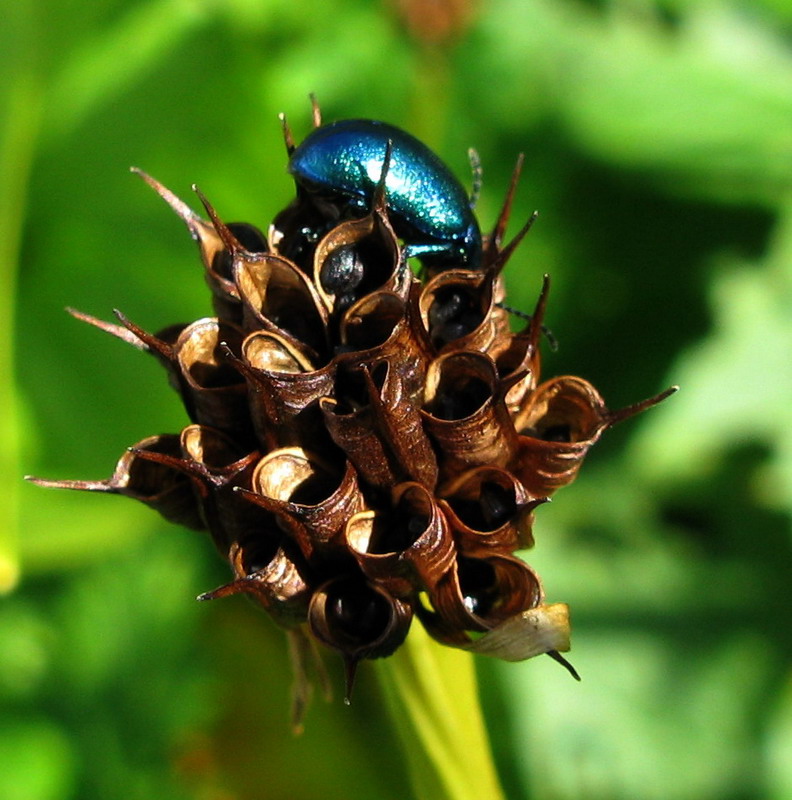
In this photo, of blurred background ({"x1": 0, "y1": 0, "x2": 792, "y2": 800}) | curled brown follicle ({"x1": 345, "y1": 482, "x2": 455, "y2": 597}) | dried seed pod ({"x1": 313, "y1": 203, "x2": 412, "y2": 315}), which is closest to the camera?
curled brown follicle ({"x1": 345, "y1": 482, "x2": 455, "y2": 597})

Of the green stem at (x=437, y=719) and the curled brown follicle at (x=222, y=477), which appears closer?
the curled brown follicle at (x=222, y=477)

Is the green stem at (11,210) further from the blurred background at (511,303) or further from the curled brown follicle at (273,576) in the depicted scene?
the curled brown follicle at (273,576)

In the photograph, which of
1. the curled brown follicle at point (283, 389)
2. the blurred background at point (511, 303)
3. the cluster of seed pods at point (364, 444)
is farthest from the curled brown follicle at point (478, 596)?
the blurred background at point (511, 303)

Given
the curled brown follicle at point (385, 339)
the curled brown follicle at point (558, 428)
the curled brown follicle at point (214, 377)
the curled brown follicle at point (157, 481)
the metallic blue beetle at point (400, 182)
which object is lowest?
the curled brown follicle at point (157, 481)

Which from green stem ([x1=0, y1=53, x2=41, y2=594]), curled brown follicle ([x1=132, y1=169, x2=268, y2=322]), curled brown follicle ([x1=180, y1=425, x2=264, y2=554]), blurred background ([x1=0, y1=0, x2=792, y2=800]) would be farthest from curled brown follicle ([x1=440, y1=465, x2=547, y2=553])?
green stem ([x1=0, y1=53, x2=41, y2=594])

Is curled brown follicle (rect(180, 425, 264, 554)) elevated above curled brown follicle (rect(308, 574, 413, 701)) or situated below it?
above

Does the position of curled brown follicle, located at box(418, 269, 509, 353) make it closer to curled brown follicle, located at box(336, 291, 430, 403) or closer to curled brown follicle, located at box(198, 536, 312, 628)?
curled brown follicle, located at box(336, 291, 430, 403)

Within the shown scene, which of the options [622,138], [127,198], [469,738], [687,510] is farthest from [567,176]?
[469,738]

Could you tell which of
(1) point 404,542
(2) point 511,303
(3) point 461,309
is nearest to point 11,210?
(2) point 511,303

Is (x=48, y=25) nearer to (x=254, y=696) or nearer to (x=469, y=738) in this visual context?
(x=254, y=696)
